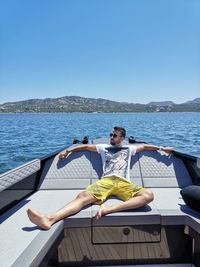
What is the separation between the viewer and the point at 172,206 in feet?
9.46

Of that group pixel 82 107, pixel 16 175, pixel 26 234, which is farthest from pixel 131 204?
pixel 82 107

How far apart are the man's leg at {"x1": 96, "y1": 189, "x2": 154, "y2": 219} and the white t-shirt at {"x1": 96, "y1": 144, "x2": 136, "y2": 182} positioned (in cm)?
47

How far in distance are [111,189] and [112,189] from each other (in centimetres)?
1

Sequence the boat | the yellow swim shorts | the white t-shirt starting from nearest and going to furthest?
1. the boat
2. the yellow swim shorts
3. the white t-shirt

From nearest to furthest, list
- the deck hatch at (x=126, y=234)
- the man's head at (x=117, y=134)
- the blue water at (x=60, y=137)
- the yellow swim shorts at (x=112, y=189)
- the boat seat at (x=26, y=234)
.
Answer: the boat seat at (x=26, y=234)
the deck hatch at (x=126, y=234)
the yellow swim shorts at (x=112, y=189)
the man's head at (x=117, y=134)
the blue water at (x=60, y=137)

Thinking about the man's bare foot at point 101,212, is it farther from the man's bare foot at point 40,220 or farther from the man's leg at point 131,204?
the man's bare foot at point 40,220

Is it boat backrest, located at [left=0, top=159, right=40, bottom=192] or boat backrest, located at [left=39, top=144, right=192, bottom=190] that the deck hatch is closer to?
boat backrest, located at [left=0, top=159, right=40, bottom=192]

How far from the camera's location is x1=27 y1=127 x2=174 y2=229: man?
8.20ft

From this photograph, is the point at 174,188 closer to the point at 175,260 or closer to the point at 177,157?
the point at 177,157

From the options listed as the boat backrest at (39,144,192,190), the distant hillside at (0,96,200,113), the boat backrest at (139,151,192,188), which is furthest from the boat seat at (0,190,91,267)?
the distant hillside at (0,96,200,113)

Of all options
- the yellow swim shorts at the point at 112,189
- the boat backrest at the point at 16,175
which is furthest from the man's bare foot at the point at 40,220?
the yellow swim shorts at the point at 112,189

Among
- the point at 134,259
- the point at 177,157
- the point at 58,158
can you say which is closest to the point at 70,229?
the point at 134,259

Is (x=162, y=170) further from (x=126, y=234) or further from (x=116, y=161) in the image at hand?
(x=126, y=234)

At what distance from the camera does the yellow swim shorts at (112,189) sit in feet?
9.64
